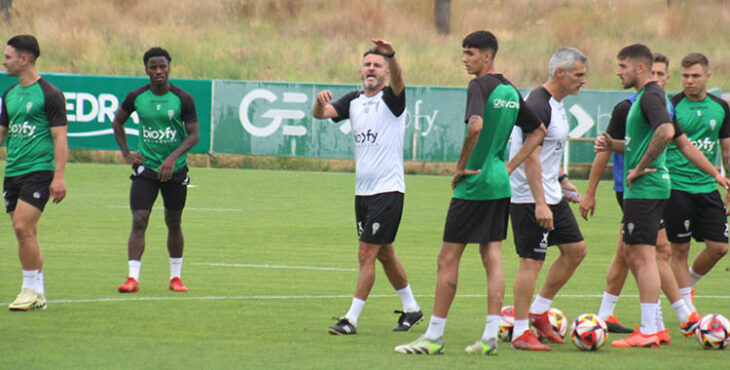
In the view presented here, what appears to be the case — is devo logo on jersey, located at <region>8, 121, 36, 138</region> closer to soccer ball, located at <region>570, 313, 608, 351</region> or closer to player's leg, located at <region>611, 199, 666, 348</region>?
soccer ball, located at <region>570, 313, 608, 351</region>

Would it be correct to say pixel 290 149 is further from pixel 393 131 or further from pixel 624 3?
pixel 624 3

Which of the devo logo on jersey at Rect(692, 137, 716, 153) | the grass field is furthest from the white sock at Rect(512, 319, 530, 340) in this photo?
the devo logo on jersey at Rect(692, 137, 716, 153)

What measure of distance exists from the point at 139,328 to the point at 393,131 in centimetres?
255

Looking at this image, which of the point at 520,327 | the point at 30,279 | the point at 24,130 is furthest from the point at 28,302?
the point at 520,327

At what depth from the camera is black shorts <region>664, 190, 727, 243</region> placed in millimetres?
9203

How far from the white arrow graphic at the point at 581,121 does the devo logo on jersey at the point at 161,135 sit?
17697 mm

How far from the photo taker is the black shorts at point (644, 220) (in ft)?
25.8

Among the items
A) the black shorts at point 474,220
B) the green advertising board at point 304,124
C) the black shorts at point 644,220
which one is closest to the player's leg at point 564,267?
the black shorts at point 644,220

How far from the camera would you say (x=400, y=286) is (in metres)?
8.80

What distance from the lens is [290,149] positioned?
27.7 meters

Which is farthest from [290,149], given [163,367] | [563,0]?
[563,0]

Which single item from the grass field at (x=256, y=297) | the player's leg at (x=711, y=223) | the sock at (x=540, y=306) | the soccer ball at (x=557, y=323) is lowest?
the grass field at (x=256, y=297)

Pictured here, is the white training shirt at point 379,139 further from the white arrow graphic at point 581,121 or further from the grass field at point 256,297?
the white arrow graphic at point 581,121

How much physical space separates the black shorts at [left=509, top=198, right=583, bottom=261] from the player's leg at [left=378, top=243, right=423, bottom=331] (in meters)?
1.17
